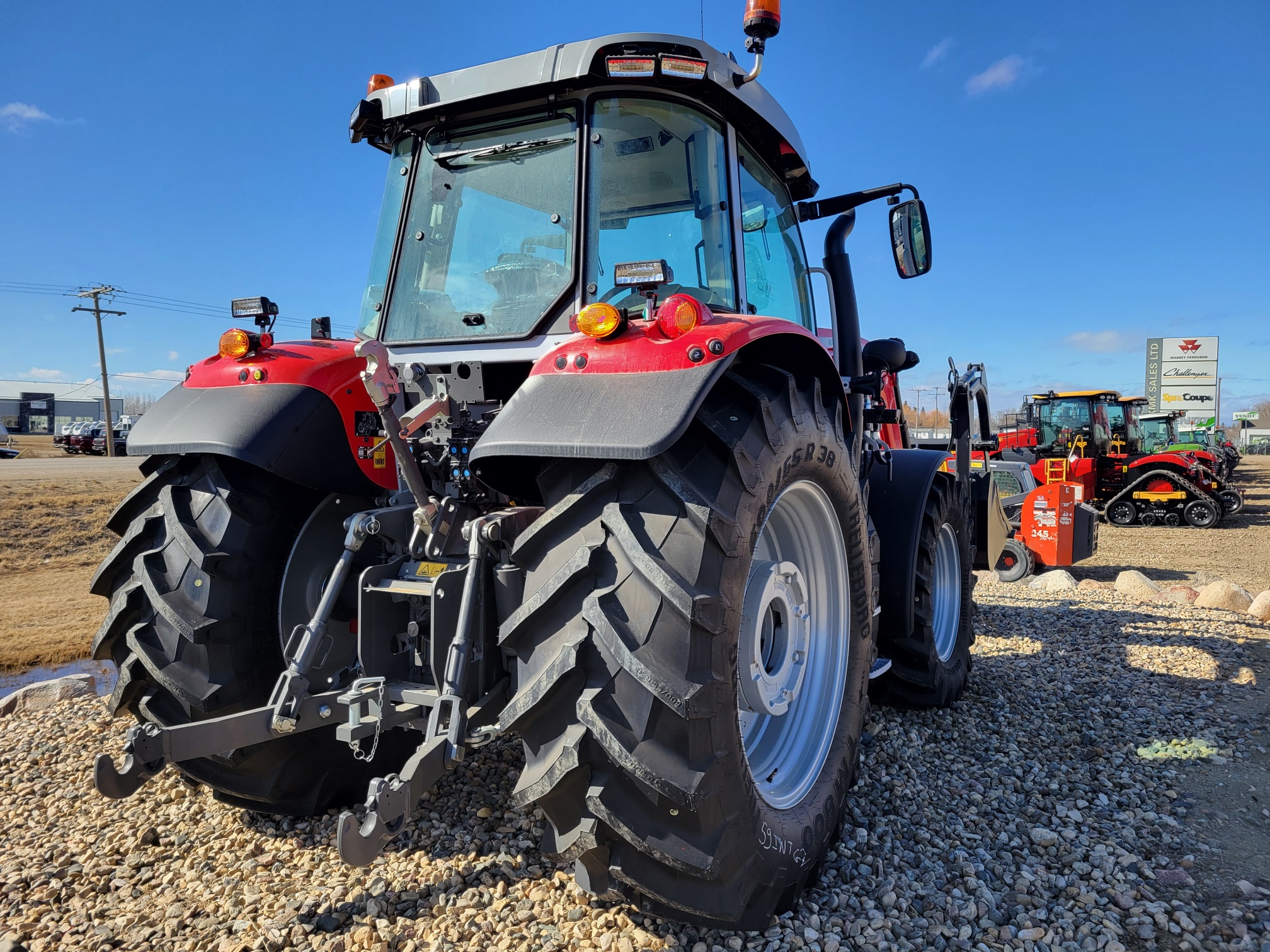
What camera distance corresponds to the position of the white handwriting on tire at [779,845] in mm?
2039

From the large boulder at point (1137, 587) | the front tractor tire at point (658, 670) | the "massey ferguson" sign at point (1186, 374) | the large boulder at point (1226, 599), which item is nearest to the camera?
the front tractor tire at point (658, 670)

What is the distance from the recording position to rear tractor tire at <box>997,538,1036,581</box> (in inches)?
368

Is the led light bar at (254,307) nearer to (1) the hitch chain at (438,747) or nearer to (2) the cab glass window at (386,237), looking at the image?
(2) the cab glass window at (386,237)

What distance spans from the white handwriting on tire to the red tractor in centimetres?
1413

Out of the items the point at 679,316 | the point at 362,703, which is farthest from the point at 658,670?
the point at 362,703

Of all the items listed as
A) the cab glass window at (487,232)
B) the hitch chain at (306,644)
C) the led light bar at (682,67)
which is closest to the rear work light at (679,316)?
the cab glass window at (487,232)

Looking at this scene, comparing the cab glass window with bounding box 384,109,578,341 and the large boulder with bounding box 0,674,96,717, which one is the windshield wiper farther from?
the large boulder with bounding box 0,674,96,717

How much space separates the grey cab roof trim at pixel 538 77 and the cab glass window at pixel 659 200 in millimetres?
144

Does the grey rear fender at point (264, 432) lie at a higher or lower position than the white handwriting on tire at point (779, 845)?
higher

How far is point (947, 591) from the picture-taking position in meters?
4.68

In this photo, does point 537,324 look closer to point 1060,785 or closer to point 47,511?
point 1060,785

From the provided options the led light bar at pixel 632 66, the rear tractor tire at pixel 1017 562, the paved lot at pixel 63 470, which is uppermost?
the led light bar at pixel 632 66

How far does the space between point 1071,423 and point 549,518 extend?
1721 centimetres

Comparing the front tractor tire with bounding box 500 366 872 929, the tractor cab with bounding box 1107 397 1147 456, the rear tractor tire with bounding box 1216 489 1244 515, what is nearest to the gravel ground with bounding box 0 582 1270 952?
the front tractor tire with bounding box 500 366 872 929
